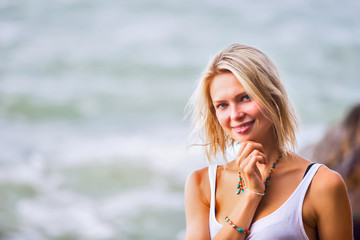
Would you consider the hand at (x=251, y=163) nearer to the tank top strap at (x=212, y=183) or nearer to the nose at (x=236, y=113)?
the nose at (x=236, y=113)

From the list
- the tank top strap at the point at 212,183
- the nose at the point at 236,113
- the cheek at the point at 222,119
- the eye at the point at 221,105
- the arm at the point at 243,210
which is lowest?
the arm at the point at 243,210

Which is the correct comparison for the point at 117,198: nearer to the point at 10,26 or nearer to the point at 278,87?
the point at 278,87

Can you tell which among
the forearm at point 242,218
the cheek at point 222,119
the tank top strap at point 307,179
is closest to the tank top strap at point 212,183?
the forearm at point 242,218

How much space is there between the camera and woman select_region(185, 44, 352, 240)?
5.90 ft

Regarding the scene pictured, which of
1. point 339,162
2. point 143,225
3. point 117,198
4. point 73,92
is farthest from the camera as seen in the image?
point 73,92

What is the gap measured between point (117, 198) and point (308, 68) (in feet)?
32.7

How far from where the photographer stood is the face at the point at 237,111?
192 centimetres

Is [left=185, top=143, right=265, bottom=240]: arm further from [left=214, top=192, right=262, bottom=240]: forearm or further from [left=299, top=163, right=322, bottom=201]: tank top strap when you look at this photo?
[left=299, top=163, right=322, bottom=201]: tank top strap

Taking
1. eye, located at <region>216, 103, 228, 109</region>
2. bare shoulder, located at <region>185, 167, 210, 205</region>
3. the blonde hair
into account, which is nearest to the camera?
the blonde hair

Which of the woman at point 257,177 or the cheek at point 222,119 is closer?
the woman at point 257,177

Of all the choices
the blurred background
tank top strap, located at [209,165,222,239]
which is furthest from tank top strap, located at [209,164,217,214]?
the blurred background

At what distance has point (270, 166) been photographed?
2004 mm

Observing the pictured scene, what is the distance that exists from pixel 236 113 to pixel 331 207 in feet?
1.69

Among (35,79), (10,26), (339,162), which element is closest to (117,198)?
(339,162)
